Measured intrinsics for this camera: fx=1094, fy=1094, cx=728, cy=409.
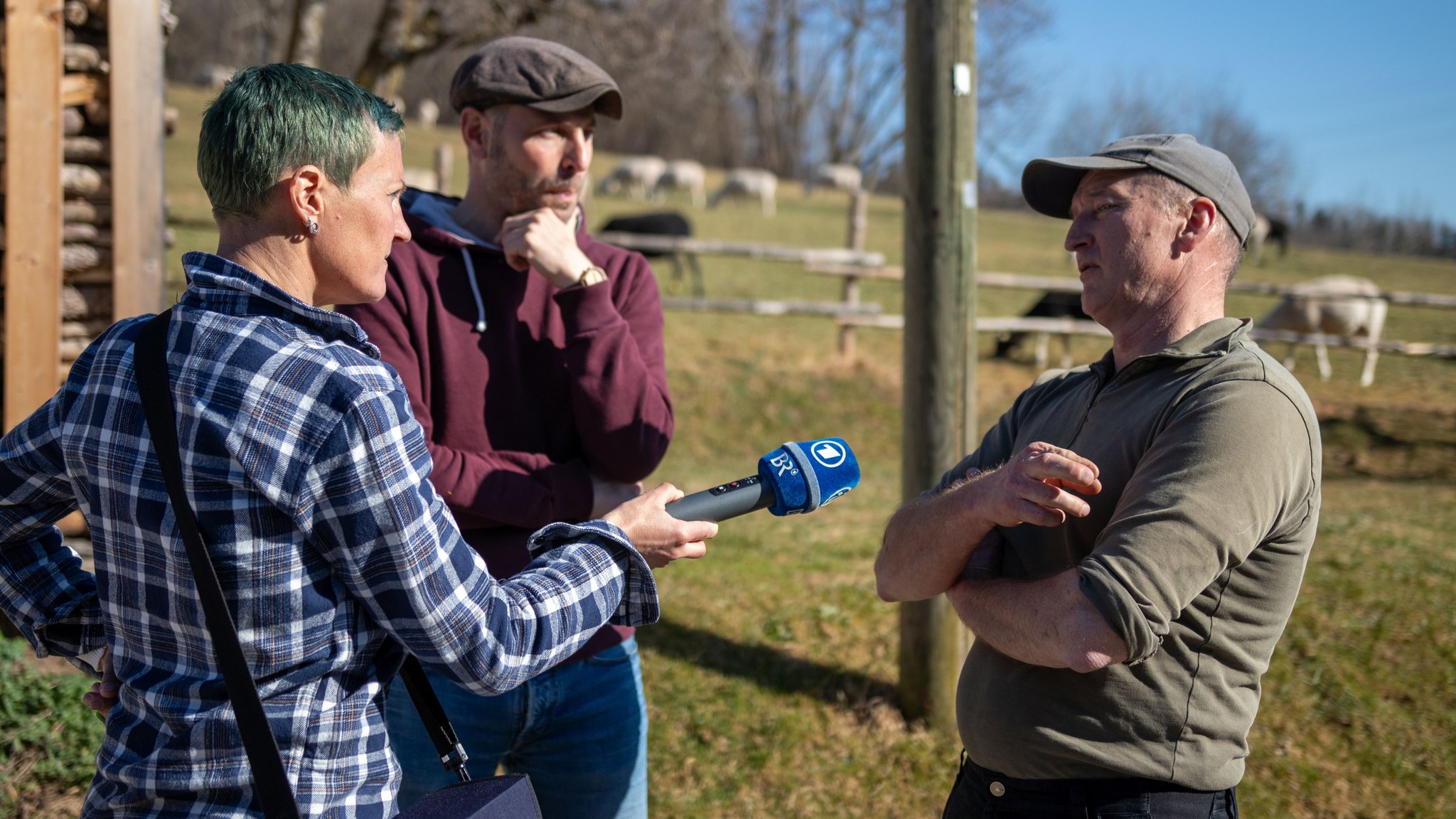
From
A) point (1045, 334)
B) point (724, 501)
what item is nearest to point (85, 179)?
point (724, 501)

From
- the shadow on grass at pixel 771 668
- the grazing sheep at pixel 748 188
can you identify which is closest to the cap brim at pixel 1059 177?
the shadow on grass at pixel 771 668

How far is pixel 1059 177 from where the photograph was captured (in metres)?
2.32

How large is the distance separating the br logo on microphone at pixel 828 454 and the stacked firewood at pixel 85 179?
4727 mm

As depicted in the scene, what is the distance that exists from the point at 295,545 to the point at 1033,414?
1.61m

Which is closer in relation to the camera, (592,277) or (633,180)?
(592,277)

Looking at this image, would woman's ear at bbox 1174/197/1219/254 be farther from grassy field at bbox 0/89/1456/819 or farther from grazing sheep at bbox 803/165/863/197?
grazing sheep at bbox 803/165/863/197

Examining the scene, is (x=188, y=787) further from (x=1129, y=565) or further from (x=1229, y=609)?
(x=1229, y=609)

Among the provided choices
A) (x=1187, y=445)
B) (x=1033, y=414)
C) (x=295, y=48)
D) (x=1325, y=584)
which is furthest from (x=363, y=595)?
(x=295, y=48)

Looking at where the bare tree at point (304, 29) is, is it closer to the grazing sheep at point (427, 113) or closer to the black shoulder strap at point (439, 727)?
the black shoulder strap at point (439, 727)

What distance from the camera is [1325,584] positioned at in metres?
5.46

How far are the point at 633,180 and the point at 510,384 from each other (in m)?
39.8

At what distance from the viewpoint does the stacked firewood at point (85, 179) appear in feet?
17.1

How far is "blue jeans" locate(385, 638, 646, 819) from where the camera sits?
7.77 feet

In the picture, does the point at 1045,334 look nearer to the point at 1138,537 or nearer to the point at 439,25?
the point at 439,25
